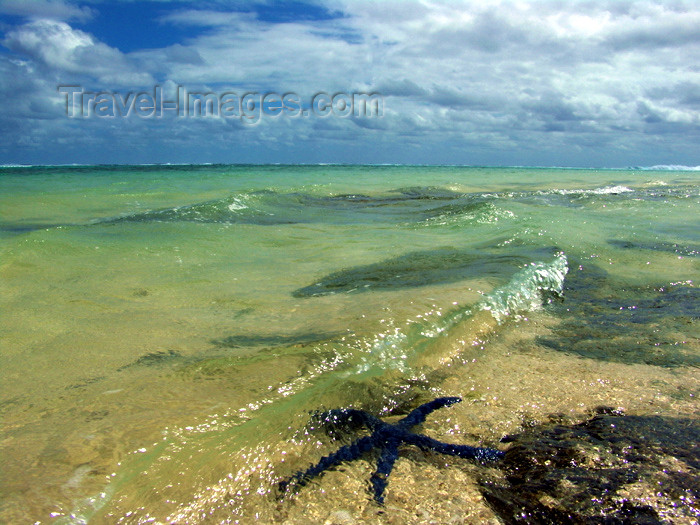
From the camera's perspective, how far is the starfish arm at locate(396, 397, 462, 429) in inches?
87.5

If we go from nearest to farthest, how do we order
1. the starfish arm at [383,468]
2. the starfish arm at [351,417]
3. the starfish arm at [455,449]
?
the starfish arm at [383,468] < the starfish arm at [455,449] < the starfish arm at [351,417]

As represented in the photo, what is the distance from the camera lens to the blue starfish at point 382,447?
180 cm

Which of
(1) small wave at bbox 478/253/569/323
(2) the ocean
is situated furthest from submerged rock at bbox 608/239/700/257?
(1) small wave at bbox 478/253/569/323

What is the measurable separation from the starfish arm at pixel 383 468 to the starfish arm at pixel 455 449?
9cm

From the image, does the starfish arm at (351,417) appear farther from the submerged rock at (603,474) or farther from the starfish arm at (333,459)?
the submerged rock at (603,474)

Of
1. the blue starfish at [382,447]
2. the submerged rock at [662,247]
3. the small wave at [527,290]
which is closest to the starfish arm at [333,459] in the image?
the blue starfish at [382,447]

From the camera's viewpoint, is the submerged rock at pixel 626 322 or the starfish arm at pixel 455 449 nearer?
the starfish arm at pixel 455 449

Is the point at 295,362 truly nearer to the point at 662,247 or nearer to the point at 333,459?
the point at 333,459

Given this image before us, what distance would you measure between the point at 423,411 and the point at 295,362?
0.74 metres

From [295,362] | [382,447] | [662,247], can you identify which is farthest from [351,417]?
[662,247]

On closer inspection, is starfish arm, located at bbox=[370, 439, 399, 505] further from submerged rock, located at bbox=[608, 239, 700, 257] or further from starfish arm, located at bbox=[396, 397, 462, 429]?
submerged rock, located at bbox=[608, 239, 700, 257]

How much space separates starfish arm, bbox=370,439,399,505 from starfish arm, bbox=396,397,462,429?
0.61ft

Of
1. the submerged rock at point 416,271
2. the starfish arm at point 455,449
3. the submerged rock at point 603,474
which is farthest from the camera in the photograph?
the submerged rock at point 416,271

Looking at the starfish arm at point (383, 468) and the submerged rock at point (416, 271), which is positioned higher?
the submerged rock at point (416, 271)
